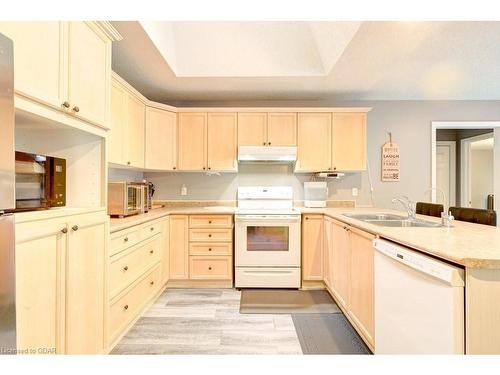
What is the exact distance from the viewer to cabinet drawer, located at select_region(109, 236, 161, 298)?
1.90m

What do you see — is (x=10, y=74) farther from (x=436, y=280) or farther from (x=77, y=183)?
(x=436, y=280)

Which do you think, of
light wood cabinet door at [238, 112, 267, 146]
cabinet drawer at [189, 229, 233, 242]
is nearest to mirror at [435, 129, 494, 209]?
light wood cabinet door at [238, 112, 267, 146]

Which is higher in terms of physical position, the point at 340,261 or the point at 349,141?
the point at 349,141

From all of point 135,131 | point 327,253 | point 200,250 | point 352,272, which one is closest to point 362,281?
point 352,272

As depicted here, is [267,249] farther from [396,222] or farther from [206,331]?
[396,222]

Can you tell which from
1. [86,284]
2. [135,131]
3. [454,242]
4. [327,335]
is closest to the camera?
[454,242]

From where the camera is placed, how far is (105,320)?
168 cm

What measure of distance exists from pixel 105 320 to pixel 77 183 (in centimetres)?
88

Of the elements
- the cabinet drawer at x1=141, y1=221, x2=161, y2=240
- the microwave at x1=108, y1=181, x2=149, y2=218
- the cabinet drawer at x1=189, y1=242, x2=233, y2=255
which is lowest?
the cabinet drawer at x1=189, y1=242, x2=233, y2=255

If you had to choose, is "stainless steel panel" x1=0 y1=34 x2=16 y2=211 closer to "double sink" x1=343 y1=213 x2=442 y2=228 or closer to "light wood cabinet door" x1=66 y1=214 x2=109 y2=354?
"light wood cabinet door" x1=66 y1=214 x2=109 y2=354

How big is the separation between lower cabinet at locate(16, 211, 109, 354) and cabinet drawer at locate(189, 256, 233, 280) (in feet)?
4.68

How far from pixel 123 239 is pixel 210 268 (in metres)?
1.29

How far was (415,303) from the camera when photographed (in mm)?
1245

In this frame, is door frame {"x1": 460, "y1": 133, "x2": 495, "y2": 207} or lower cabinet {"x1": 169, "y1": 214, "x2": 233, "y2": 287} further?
door frame {"x1": 460, "y1": 133, "x2": 495, "y2": 207}
